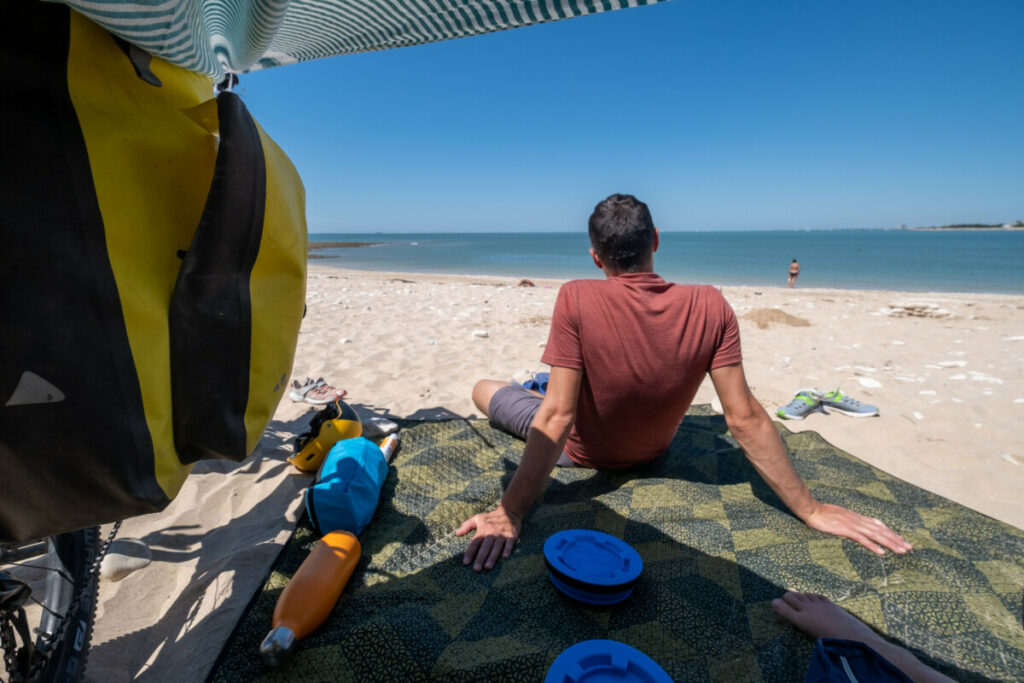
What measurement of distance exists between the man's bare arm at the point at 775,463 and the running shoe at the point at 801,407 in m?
1.82

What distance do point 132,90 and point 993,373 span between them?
23.6 feet

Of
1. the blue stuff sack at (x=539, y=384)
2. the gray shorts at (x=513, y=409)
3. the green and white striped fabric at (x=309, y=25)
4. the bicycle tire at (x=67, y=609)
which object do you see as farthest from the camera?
the blue stuff sack at (x=539, y=384)

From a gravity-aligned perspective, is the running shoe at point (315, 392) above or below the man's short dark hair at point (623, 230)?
below

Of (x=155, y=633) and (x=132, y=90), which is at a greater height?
(x=132, y=90)

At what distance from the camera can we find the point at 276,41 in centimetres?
161

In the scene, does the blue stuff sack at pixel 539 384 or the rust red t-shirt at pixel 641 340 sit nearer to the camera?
the rust red t-shirt at pixel 641 340

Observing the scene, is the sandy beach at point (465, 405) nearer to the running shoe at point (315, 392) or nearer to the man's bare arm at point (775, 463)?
the running shoe at point (315, 392)

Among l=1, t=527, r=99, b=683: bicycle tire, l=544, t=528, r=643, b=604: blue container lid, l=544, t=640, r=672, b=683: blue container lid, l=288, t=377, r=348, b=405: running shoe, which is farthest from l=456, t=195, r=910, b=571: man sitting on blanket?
l=288, t=377, r=348, b=405: running shoe

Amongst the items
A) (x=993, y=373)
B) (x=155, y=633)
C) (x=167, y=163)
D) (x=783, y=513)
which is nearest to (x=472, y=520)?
(x=155, y=633)

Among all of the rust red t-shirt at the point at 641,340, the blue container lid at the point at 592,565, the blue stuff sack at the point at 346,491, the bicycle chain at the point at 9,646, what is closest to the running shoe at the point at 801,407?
the rust red t-shirt at the point at 641,340

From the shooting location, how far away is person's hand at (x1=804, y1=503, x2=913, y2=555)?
188 centimetres

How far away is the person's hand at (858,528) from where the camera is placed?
1883 mm

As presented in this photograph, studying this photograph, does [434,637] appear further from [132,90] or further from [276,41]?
[276,41]

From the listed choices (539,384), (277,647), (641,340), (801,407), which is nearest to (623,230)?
(641,340)
